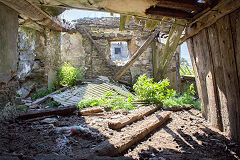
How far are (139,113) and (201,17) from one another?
2142 mm

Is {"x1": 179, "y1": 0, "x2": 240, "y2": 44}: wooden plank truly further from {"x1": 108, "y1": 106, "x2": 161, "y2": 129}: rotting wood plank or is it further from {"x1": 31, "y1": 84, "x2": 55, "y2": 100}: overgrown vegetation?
{"x1": 31, "y1": 84, "x2": 55, "y2": 100}: overgrown vegetation

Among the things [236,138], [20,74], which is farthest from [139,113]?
[20,74]

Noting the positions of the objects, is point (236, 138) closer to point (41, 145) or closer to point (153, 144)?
point (153, 144)

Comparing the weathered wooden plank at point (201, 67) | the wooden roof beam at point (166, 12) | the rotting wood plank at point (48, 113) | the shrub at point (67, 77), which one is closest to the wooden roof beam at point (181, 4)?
the wooden roof beam at point (166, 12)

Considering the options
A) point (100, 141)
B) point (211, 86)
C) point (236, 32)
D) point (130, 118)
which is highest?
point (236, 32)

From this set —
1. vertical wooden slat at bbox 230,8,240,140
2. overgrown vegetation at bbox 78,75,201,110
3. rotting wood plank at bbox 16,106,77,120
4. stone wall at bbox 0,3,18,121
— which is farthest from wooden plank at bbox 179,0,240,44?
stone wall at bbox 0,3,18,121

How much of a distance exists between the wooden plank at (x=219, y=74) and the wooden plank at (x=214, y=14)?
0.12m

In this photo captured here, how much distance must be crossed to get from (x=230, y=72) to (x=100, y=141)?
82.2 inches

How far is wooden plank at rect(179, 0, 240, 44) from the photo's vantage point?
2162 millimetres

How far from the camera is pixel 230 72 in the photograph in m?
2.34

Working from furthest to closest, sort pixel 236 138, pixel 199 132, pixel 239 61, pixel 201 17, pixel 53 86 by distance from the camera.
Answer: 1. pixel 53 86
2. pixel 199 132
3. pixel 201 17
4. pixel 236 138
5. pixel 239 61

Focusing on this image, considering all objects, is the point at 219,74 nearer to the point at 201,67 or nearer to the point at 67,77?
the point at 201,67

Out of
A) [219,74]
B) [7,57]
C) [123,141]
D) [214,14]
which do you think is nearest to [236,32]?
[214,14]

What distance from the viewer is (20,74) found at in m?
5.01
